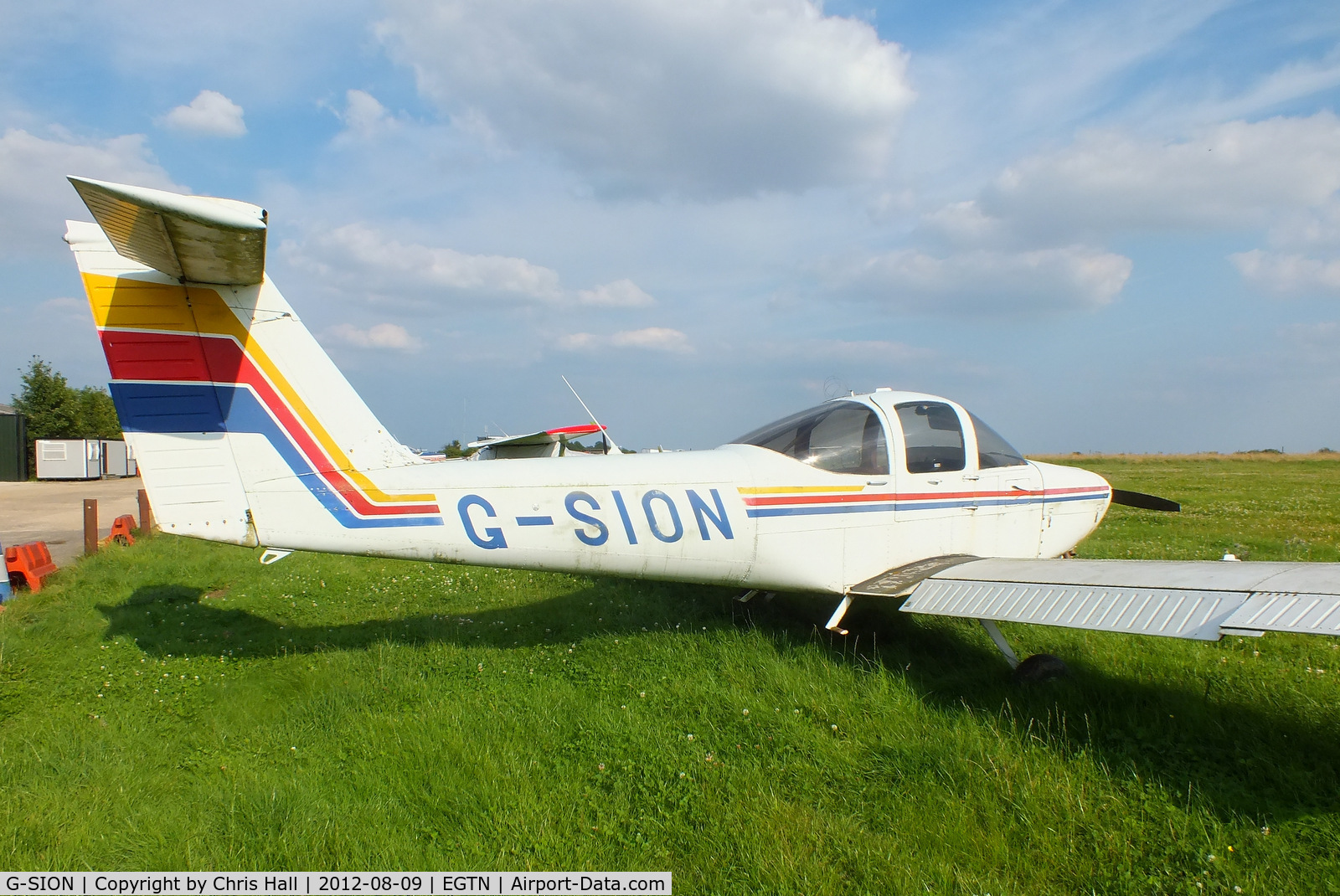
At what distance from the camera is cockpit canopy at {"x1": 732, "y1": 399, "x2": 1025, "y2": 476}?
4.93 m

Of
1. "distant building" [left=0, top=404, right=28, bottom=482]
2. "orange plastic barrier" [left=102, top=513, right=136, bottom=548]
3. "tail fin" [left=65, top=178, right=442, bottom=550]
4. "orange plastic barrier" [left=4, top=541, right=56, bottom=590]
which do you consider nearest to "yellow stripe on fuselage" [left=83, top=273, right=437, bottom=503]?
"tail fin" [left=65, top=178, right=442, bottom=550]

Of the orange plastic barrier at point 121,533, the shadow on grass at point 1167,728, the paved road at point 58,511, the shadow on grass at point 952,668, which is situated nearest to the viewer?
the shadow on grass at point 1167,728

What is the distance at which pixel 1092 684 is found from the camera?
154 inches

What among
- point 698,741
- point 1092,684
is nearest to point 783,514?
point 698,741

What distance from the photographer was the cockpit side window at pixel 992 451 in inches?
211

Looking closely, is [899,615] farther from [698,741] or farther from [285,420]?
[285,420]

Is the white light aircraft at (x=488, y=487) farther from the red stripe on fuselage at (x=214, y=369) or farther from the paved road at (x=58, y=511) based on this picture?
the paved road at (x=58, y=511)

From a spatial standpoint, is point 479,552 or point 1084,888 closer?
point 1084,888

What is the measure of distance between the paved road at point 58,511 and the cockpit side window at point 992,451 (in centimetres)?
1112

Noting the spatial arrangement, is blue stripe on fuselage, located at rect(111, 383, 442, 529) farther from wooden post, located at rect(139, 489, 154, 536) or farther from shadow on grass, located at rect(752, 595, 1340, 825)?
wooden post, located at rect(139, 489, 154, 536)

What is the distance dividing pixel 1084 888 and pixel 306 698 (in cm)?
420
